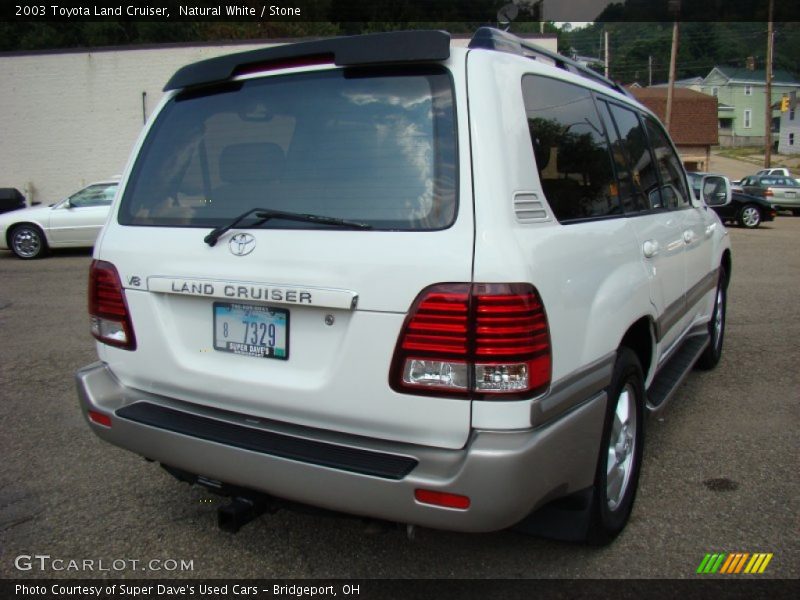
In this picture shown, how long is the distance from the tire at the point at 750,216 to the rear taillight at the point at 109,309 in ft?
65.1

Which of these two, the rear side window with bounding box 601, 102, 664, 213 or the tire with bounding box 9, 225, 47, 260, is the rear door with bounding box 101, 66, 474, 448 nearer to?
the rear side window with bounding box 601, 102, 664, 213

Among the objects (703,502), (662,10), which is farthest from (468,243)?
(662,10)

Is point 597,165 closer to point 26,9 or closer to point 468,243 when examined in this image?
point 468,243

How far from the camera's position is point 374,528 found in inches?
92.7

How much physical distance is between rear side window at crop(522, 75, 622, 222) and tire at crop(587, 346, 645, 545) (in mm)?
657

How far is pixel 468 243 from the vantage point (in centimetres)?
212

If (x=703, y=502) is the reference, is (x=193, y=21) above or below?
above

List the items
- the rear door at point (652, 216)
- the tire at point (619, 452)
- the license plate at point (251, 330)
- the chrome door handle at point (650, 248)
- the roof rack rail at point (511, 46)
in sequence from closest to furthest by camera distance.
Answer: the license plate at point (251, 330) → the roof rack rail at point (511, 46) → the tire at point (619, 452) → the chrome door handle at point (650, 248) → the rear door at point (652, 216)

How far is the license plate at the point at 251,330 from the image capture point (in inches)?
94.3

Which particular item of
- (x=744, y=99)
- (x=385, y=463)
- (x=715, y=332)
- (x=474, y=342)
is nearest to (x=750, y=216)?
(x=715, y=332)

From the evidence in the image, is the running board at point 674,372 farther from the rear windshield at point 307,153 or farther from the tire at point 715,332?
the rear windshield at point 307,153

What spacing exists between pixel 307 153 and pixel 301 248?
1.30 ft

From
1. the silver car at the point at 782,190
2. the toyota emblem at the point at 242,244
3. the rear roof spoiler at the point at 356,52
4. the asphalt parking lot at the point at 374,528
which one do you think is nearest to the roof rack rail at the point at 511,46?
the rear roof spoiler at the point at 356,52

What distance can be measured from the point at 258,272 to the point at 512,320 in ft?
2.94
